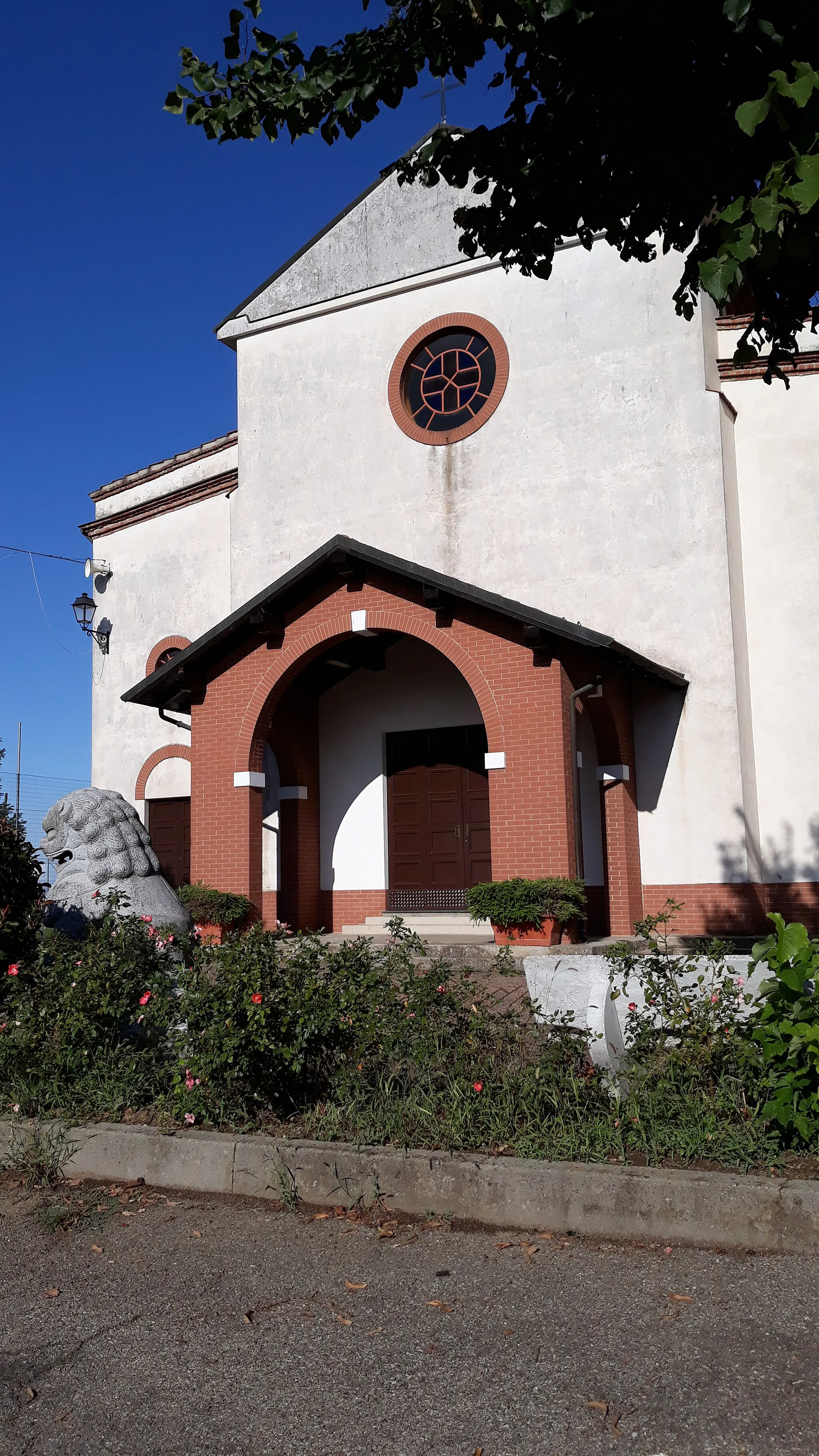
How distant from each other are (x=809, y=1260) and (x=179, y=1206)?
2610 millimetres

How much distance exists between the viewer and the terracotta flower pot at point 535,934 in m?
11.8

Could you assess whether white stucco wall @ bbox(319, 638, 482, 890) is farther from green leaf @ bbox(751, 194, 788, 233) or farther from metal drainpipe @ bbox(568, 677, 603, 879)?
green leaf @ bbox(751, 194, 788, 233)

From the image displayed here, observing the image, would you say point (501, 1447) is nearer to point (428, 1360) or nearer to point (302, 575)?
point (428, 1360)

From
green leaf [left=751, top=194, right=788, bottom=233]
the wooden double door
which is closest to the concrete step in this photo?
the wooden double door

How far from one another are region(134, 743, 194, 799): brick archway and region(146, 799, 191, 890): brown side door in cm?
32

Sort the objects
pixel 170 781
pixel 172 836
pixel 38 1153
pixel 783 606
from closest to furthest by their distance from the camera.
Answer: pixel 38 1153 → pixel 783 606 → pixel 172 836 → pixel 170 781

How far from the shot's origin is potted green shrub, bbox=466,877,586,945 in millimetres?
11773

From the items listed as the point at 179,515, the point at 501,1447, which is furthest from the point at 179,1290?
the point at 179,515

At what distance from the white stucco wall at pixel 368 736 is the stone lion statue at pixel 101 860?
280 inches

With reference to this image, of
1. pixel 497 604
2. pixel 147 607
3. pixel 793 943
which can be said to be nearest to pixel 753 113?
pixel 793 943

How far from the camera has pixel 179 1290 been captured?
392 cm

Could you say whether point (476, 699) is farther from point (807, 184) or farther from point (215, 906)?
point (807, 184)

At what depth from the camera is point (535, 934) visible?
1185 cm

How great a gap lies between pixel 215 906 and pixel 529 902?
13.2 ft
